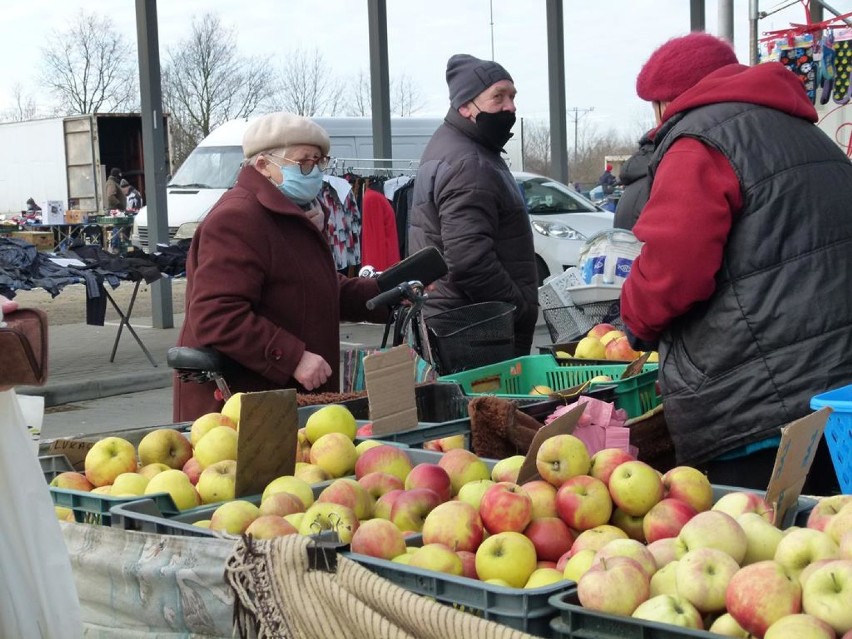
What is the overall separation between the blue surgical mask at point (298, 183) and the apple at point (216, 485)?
1462 mm

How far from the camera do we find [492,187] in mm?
5180

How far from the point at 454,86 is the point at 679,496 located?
128 inches

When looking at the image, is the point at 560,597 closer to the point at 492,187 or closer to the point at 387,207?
the point at 492,187

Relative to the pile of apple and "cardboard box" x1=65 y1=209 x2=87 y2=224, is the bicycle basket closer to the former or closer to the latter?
the pile of apple

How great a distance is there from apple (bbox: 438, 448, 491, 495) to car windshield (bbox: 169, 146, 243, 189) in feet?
56.1

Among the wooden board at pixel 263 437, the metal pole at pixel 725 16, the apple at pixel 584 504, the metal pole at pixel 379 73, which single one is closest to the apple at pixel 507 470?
the apple at pixel 584 504

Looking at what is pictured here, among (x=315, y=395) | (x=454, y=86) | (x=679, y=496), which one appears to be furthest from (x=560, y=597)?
(x=454, y=86)

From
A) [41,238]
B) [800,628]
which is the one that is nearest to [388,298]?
[800,628]

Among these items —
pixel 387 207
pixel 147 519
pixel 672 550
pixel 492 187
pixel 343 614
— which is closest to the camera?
pixel 343 614

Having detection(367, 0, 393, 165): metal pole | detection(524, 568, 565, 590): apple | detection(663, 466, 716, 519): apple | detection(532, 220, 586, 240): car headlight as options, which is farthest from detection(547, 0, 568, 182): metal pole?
detection(524, 568, 565, 590): apple

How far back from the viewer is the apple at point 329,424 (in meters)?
3.31

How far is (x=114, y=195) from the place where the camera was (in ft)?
96.0

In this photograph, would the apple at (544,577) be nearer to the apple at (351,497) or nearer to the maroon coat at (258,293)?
the apple at (351,497)

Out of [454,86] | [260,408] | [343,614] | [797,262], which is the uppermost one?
[454,86]
